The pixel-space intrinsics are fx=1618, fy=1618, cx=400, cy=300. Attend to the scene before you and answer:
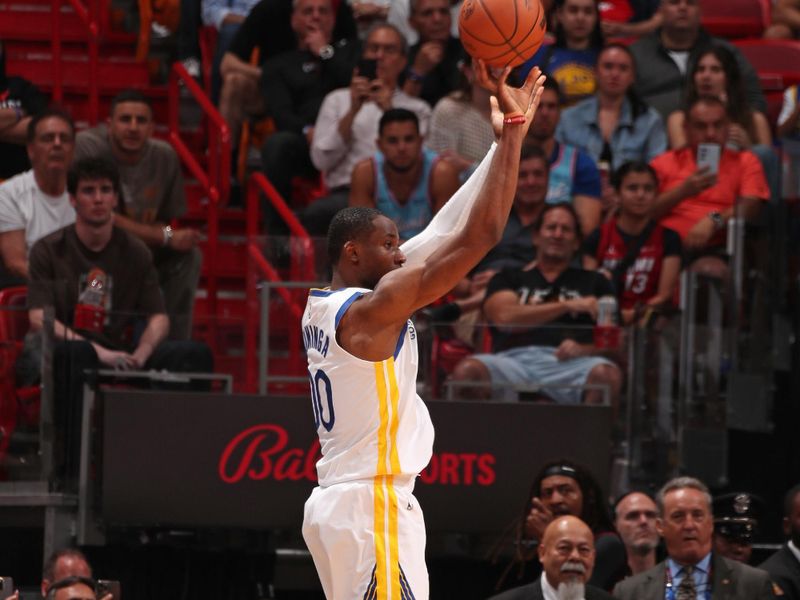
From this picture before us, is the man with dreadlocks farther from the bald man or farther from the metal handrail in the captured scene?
the metal handrail

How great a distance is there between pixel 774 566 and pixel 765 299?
262cm

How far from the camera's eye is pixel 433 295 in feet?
19.0

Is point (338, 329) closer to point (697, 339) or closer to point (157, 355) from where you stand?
point (157, 355)

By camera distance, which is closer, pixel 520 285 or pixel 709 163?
pixel 520 285

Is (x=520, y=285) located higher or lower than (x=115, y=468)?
higher

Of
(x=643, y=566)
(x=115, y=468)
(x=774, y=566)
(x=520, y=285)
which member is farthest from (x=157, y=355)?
(x=774, y=566)

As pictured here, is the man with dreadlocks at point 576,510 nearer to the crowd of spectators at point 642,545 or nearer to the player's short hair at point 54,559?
the crowd of spectators at point 642,545

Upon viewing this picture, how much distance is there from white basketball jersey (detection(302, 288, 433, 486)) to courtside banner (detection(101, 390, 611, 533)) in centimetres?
367

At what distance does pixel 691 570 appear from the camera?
8.70 metres

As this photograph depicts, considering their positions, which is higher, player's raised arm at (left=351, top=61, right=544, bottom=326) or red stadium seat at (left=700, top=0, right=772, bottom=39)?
red stadium seat at (left=700, top=0, right=772, bottom=39)

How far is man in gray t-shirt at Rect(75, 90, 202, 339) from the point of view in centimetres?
1094

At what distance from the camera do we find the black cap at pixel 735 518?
9.36 meters

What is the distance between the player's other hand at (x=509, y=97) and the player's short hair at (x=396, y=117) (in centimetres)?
510

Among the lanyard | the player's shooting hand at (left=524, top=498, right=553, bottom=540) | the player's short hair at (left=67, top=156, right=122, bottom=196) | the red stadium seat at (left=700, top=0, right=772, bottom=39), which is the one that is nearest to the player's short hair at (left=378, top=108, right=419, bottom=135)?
the player's short hair at (left=67, top=156, right=122, bottom=196)
